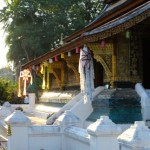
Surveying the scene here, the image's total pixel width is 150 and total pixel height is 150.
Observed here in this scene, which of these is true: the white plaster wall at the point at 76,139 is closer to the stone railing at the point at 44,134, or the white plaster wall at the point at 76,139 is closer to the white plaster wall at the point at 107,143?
the stone railing at the point at 44,134

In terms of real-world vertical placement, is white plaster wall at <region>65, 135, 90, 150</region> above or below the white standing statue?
below

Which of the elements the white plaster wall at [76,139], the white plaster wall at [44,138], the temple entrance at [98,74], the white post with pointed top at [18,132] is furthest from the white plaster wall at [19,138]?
the temple entrance at [98,74]

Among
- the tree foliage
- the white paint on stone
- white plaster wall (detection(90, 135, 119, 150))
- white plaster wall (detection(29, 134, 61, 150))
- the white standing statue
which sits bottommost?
white plaster wall (detection(29, 134, 61, 150))

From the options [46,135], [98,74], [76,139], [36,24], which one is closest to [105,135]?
[76,139]

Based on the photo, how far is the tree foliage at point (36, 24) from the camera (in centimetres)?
3425

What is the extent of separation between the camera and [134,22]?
9719mm

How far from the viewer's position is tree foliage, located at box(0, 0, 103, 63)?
3425 centimetres

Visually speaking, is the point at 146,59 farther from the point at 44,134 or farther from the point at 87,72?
the point at 44,134

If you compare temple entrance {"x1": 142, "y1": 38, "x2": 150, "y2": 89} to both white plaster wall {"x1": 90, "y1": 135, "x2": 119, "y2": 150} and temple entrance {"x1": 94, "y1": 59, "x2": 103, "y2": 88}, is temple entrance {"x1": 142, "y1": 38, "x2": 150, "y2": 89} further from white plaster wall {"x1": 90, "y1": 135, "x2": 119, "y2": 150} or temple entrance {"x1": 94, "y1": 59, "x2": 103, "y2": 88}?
white plaster wall {"x1": 90, "y1": 135, "x2": 119, "y2": 150}

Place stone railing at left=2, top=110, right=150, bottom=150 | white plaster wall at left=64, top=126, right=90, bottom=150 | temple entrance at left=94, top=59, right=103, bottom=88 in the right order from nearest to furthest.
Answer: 1. white plaster wall at left=64, top=126, right=90, bottom=150
2. stone railing at left=2, top=110, right=150, bottom=150
3. temple entrance at left=94, top=59, right=103, bottom=88

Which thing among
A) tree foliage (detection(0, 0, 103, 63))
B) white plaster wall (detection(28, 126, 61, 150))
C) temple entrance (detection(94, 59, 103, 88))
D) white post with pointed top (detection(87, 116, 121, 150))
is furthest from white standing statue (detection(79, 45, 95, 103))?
tree foliage (detection(0, 0, 103, 63))

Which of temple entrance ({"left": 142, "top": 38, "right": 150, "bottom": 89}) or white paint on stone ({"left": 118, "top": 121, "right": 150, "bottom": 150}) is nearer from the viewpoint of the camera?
white paint on stone ({"left": 118, "top": 121, "right": 150, "bottom": 150})

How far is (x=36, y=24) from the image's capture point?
3538cm

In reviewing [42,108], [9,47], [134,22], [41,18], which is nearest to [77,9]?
[41,18]
